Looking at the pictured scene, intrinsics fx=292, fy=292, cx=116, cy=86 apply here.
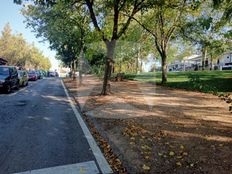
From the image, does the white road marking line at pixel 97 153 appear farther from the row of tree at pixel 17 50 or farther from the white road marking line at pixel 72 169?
the row of tree at pixel 17 50

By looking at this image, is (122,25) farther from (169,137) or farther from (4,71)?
(169,137)

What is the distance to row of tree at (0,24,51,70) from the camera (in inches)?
3799

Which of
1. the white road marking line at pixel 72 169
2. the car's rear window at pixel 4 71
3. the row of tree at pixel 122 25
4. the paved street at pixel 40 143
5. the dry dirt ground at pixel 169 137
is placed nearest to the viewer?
the white road marking line at pixel 72 169

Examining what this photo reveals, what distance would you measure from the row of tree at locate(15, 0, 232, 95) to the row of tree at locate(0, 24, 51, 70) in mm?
62504

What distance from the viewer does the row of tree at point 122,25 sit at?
51.6 ft

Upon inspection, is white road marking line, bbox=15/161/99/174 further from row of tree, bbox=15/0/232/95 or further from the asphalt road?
row of tree, bbox=15/0/232/95

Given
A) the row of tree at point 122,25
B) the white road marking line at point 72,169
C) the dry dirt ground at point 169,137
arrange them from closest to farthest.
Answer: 1. the white road marking line at point 72,169
2. the dry dirt ground at point 169,137
3. the row of tree at point 122,25

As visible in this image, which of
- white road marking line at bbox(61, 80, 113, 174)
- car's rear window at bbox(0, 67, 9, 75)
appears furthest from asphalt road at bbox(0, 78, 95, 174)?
car's rear window at bbox(0, 67, 9, 75)

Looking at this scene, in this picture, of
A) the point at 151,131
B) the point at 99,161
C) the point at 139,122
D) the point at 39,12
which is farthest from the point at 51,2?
the point at 39,12

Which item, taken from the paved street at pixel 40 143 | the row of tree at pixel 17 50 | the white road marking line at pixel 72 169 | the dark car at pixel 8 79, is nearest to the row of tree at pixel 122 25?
the dark car at pixel 8 79

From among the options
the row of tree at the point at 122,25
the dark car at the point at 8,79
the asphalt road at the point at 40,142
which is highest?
the row of tree at the point at 122,25

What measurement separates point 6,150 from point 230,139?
4.77 metres

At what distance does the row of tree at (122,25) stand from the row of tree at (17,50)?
6250cm

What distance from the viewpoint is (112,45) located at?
51.5 feet
